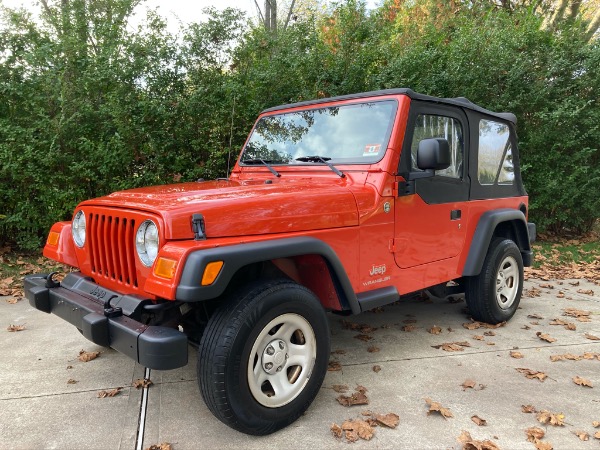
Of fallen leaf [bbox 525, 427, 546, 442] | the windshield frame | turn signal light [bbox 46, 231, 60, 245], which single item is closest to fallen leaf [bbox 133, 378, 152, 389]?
turn signal light [bbox 46, 231, 60, 245]

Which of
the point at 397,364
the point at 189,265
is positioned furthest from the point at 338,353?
the point at 189,265

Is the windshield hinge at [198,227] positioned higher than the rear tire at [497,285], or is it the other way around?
the windshield hinge at [198,227]

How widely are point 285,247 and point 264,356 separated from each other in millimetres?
621

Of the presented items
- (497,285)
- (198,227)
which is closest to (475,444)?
(198,227)

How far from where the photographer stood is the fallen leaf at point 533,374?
3.21 metres

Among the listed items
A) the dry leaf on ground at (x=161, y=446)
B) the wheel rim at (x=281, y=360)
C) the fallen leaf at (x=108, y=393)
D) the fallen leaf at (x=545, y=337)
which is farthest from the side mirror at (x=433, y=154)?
the fallen leaf at (x=108, y=393)

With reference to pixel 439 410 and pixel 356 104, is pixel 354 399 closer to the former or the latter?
pixel 439 410

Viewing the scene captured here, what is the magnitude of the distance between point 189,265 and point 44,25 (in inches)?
248

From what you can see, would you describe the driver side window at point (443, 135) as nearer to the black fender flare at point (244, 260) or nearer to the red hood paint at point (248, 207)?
the red hood paint at point (248, 207)

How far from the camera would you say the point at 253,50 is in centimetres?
700

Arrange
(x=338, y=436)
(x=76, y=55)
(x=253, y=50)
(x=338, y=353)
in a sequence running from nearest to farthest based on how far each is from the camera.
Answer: (x=338, y=436)
(x=338, y=353)
(x=76, y=55)
(x=253, y=50)

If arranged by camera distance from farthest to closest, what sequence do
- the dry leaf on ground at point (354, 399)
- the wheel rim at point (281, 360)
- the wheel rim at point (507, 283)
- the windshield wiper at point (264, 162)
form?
1. the wheel rim at point (507, 283)
2. the windshield wiper at point (264, 162)
3. the dry leaf on ground at point (354, 399)
4. the wheel rim at point (281, 360)

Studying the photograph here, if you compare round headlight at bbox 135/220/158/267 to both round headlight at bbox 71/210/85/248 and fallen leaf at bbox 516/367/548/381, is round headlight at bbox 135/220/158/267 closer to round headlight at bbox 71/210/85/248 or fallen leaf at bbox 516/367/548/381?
round headlight at bbox 71/210/85/248

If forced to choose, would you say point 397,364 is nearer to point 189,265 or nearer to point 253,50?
point 189,265
